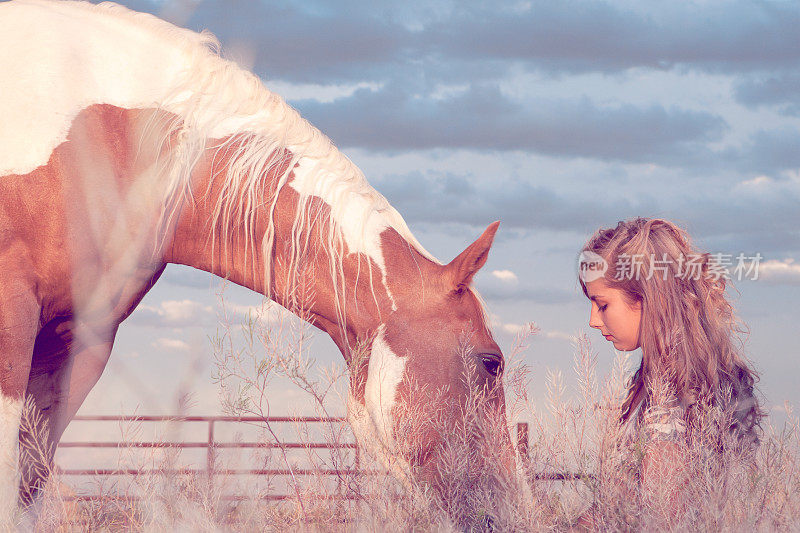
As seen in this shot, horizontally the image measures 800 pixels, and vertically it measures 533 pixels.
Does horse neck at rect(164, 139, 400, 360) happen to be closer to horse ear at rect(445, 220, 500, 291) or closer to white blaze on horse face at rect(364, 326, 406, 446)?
white blaze on horse face at rect(364, 326, 406, 446)

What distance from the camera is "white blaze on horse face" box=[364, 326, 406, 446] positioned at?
3.48 meters

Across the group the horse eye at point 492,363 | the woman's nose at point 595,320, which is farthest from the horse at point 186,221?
the woman's nose at point 595,320

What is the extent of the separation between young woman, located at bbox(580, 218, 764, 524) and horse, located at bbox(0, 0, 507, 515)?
738 millimetres

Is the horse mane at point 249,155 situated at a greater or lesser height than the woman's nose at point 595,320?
greater

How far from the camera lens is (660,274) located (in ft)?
8.86

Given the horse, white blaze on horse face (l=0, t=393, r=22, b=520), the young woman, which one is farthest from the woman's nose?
white blaze on horse face (l=0, t=393, r=22, b=520)

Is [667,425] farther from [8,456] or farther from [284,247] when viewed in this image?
[8,456]

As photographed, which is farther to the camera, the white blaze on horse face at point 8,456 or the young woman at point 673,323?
the white blaze on horse face at point 8,456

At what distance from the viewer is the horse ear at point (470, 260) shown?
3.43 m

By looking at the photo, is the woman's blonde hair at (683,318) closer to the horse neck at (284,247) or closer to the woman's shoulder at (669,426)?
the woman's shoulder at (669,426)

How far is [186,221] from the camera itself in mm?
3908

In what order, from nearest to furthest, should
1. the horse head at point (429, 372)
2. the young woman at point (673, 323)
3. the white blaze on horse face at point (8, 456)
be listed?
the young woman at point (673, 323), the white blaze on horse face at point (8, 456), the horse head at point (429, 372)

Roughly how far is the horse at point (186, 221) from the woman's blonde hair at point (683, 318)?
0.80 meters

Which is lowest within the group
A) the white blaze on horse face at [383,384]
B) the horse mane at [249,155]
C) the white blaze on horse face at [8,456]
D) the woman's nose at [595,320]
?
the white blaze on horse face at [8,456]
